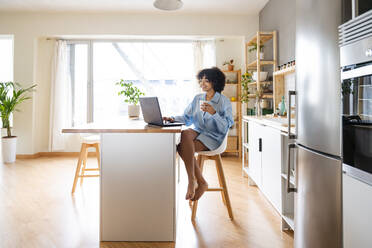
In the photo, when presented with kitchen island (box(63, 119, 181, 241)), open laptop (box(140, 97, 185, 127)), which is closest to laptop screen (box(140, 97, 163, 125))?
open laptop (box(140, 97, 185, 127))

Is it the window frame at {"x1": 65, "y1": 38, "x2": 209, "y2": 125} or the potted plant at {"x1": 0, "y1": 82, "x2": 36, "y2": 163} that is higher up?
the window frame at {"x1": 65, "y1": 38, "x2": 209, "y2": 125}

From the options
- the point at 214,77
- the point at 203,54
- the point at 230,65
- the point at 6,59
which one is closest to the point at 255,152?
the point at 214,77

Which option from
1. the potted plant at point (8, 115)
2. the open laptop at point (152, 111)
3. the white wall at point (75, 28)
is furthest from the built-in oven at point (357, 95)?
the potted plant at point (8, 115)

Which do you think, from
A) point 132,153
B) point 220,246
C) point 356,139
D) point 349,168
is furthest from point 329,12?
point 220,246

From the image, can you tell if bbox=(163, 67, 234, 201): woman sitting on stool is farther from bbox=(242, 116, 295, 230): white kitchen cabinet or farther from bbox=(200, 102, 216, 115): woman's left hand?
bbox=(242, 116, 295, 230): white kitchen cabinet

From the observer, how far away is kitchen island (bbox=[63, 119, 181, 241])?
5.77 ft

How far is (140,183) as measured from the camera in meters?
1.77

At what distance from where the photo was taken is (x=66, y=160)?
15.4 feet

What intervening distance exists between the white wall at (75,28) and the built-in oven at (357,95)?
3.98 metres

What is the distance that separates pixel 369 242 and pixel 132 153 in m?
1.37

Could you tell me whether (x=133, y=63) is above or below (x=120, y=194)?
above

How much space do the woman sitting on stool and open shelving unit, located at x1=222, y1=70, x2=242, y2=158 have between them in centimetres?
254

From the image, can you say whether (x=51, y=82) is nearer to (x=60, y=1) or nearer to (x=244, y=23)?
(x=60, y=1)

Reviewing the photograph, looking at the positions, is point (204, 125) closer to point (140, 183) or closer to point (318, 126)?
point (140, 183)
